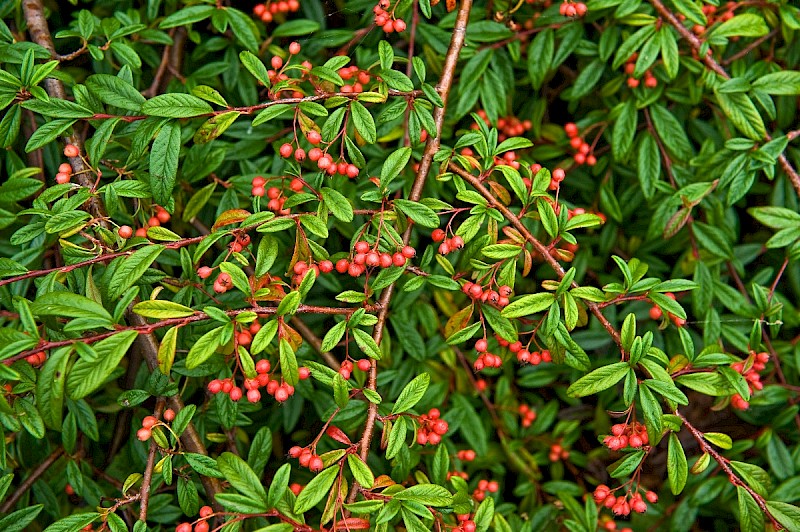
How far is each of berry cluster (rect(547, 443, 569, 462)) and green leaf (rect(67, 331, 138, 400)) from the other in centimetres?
155

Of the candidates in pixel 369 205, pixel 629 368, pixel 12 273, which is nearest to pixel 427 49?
pixel 369 205

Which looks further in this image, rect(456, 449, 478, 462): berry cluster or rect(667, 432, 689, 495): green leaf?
rect(456, 449, 478, 462): berry cluster

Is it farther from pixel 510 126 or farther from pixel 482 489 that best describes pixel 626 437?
pixel 510 126

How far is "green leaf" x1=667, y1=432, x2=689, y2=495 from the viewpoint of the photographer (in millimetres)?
1580

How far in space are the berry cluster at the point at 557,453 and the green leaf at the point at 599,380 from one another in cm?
87

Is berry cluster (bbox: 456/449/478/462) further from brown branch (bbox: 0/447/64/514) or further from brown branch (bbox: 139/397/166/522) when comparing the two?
brown branch (bbox: 0/447/64/514)

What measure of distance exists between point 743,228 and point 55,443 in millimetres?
2537

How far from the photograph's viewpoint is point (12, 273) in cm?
148

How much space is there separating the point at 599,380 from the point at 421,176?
0.66m

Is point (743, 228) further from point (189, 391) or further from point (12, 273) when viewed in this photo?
point (12, 273)

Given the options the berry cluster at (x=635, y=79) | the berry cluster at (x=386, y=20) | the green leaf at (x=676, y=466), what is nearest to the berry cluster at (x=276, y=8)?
the berry cluster at (x=386, y=20)

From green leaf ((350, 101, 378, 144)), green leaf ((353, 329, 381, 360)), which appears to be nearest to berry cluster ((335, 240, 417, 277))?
green leaf ((353, 329, 381, 360))

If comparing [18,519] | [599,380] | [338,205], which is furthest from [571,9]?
[18,519]

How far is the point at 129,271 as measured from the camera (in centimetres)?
143
